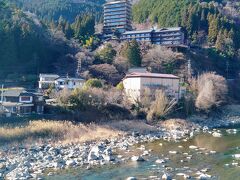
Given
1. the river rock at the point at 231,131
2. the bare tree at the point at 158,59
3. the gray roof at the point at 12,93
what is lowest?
the river rock at the point at 231,131

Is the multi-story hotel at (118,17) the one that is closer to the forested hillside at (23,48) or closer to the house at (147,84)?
the forested hillside at (23,48)

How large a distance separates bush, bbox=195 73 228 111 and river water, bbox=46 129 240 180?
12.8 meters

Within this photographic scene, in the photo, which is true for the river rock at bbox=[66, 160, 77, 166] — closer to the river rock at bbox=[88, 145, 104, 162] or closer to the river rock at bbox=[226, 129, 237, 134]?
the river rock at bbox=[88, 145, 104, 162]

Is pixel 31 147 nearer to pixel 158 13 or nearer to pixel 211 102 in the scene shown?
pixel 211 102

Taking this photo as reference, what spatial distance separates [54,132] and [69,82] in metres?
12.2

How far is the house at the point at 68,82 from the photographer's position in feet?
118

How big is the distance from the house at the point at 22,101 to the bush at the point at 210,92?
16.0 m

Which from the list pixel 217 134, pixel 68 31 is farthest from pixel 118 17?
pixel 217 134

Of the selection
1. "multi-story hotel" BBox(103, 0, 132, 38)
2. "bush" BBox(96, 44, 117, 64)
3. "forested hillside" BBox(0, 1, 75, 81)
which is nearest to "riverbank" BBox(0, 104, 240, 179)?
"bush" BBox(96, 44, 117, 64)

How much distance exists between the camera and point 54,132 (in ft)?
80.3

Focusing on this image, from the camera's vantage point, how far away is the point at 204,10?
63312 millimetres

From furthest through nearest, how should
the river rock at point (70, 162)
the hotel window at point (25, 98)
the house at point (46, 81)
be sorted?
the house at point (46, 81) → the hotel window at point (25, 98) → the river rock at point (70, 162)

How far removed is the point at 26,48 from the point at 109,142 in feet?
63.9

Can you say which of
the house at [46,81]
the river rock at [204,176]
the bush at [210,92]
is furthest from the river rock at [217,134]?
the house at [46,81]
